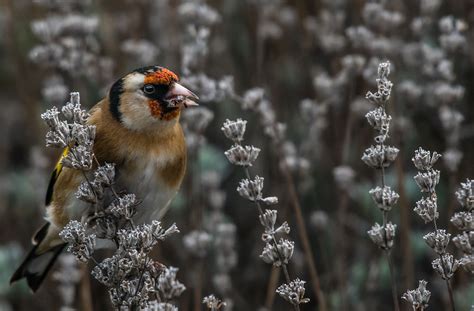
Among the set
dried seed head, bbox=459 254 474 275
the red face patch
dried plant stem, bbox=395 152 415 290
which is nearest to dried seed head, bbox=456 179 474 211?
dried seed head, bbox=459 254 474 275

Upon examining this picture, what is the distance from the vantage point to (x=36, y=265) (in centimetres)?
311

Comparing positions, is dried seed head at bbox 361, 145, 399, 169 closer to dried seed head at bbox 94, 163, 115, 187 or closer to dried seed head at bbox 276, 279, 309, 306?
dried seed head at bbox 276, 279, 309, 306

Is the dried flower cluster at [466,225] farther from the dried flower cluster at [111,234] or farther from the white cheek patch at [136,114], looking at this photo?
the white cheek patch at [136,114]

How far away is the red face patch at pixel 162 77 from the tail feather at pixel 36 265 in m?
0.92

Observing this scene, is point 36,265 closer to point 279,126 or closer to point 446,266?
point 279,126

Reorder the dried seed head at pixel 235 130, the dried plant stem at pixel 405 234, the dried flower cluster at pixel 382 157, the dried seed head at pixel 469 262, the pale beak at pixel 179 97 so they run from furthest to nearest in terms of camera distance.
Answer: the dried plant stem at pixel 405 234
the pale beak at pixel 179 97
the dried seed head at pixel 235 130
the dried flower cluster at pixel 382 157
the dried seed head at pixel 469 262

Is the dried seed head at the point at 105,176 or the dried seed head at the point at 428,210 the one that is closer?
the dried seed head at the point at 428,210

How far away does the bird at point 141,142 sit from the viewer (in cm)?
250

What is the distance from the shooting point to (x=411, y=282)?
10.6ft

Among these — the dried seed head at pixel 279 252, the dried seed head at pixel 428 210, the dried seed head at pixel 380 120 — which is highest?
the dried seed head at pixel 380 120

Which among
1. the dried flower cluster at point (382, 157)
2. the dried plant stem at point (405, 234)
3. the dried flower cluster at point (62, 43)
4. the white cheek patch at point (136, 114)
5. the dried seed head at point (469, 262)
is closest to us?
the dried seed head at point (469, 262)

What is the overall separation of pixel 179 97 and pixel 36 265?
113 cm

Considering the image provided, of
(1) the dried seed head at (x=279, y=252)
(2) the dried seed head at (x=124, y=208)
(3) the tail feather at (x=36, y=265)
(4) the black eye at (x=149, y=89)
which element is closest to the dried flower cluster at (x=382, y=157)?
(1) the dried seed head at (x=279, y=252)

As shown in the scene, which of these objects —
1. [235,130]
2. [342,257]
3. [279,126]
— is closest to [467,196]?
[235,130]
